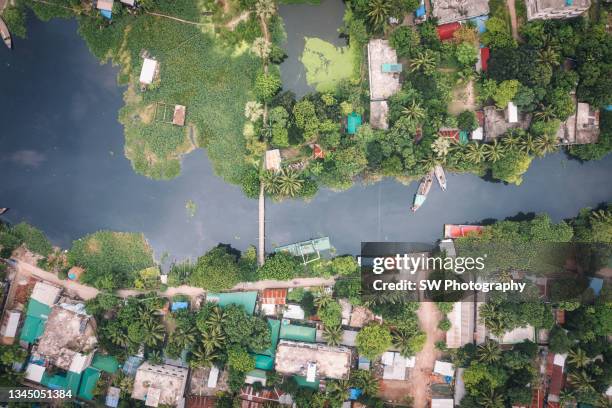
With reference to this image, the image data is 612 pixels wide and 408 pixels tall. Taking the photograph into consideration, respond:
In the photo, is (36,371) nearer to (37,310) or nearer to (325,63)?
(37,310)

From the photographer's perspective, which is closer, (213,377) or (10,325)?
(213,377)

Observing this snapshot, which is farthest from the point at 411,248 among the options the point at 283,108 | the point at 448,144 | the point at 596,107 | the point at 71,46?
the point at 71,46

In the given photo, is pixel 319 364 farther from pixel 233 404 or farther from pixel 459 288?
pixel 459 288

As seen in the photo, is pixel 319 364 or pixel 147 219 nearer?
pixel 319 364

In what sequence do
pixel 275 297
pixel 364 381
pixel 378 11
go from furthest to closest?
pixel 275 297, pixel 364 381, pixel 378 11

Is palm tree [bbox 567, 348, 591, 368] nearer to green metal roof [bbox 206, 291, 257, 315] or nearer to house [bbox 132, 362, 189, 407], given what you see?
green metal roof [bbox 206, 291, 257, 315]

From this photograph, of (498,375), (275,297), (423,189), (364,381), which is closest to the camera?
(498,375)

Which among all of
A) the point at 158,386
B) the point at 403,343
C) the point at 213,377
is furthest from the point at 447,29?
the point at 158,386
